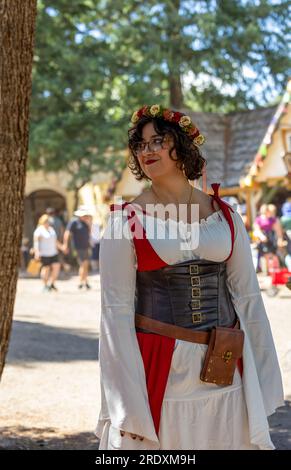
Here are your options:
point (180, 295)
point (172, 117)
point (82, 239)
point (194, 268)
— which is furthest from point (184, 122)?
point (82, 239)

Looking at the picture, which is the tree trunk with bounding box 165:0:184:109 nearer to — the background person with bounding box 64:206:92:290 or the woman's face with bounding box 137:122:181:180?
the background person with bounding box 64:206:92:290

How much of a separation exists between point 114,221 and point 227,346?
2.02ft

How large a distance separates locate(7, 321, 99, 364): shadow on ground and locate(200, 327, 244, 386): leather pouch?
19.8 ft

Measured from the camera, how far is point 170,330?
3002 millimetres

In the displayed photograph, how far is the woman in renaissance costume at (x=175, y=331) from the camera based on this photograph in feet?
9.69

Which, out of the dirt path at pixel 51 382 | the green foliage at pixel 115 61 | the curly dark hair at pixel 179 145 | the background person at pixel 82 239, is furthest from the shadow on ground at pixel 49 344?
the green foliage at pixel 115 61

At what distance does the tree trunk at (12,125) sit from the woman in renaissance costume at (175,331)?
1417mm

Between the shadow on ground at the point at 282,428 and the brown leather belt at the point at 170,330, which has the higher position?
the brown leather belt at the point at 170,330

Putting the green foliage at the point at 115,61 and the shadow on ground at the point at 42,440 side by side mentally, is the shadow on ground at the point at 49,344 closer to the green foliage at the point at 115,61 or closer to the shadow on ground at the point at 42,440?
the shadow on ground at the point at 42,440

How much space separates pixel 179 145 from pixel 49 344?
288 inches

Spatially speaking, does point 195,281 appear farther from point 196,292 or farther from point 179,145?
point 179,145

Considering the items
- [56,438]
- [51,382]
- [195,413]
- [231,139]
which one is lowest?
[56,438]

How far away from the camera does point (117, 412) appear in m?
2.92

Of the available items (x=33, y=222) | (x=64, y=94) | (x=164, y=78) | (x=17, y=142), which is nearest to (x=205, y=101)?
(x=164, y=78)
